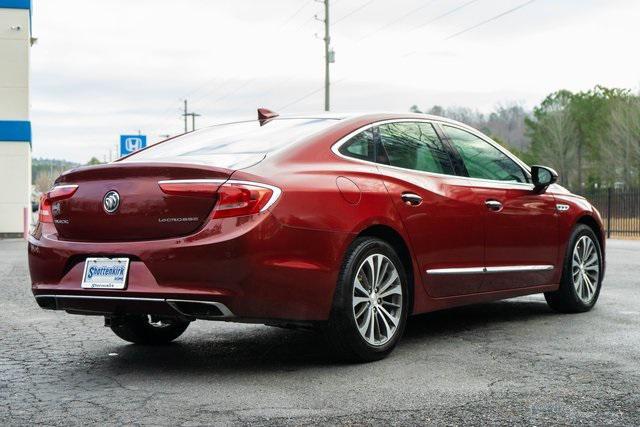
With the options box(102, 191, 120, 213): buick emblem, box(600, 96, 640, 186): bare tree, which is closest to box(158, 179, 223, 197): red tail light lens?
box(102, 191, 120, 213): buick emblem

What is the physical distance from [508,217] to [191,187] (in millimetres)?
2828

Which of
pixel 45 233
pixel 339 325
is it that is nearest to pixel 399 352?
pixel 339 325

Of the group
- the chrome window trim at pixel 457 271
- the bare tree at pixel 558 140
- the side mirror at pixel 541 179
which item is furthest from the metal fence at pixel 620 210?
the bare tree at pixel 558 140

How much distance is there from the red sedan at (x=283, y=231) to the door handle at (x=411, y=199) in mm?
10

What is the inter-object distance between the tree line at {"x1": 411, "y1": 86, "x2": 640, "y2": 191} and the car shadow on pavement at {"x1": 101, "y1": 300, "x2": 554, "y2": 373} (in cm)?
6204

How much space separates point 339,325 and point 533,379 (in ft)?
3.68

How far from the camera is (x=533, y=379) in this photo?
4934 millimetres

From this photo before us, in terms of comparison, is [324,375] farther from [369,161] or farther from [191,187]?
[369,161]

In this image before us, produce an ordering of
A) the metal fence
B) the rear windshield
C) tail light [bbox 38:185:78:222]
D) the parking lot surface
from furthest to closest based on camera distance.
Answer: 1. the metal fence
2. the rear windshield
3. tail light [bbox 38:185:78:222]
4. the parking lot surface

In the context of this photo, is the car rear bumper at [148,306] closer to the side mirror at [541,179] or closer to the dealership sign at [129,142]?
the side mirror at [541,179]

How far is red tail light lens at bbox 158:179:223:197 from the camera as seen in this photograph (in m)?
4.87

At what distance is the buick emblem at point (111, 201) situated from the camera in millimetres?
5094

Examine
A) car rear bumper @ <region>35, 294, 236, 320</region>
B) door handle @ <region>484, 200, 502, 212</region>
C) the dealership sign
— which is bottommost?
car rear bumper @ <region>35, 294, 236, 320</region>

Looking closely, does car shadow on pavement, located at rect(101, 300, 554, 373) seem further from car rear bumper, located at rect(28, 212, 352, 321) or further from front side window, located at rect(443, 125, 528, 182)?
front side window, located at rect(443, 125, 528, 182)
